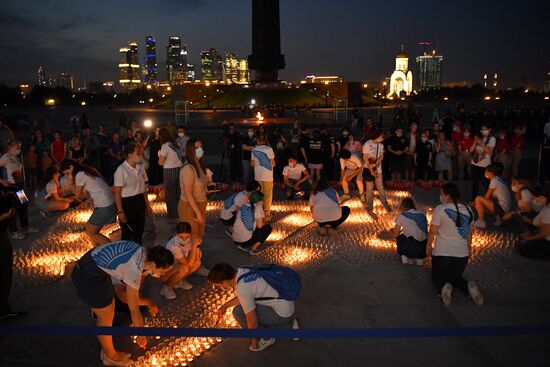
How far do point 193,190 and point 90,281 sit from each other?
2837 millimetres

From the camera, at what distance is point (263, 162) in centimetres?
807

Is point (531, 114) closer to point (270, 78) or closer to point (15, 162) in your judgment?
point (15, 162)

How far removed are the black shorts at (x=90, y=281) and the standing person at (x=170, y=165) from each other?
4.32m

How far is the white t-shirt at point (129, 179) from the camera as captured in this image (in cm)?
610

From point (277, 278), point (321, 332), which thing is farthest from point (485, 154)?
point (321, 332)

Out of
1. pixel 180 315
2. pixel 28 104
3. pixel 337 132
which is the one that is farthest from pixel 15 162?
pixel 28 104

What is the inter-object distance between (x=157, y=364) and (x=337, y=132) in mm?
22180

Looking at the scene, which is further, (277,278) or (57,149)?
(57,149)

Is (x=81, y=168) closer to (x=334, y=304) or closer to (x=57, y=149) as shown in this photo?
(x=334, y=304)

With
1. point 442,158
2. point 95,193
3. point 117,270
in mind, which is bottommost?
point 117,270

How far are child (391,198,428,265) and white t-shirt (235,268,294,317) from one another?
8.97 ft

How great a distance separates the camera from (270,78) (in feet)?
171

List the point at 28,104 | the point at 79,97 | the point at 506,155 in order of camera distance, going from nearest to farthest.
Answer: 1. the point at 506,155
2. the point at 28,104
3. the point at 79,97

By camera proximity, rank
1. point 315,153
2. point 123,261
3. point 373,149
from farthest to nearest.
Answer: point 315,153 → point 373,149 → point 123,261
